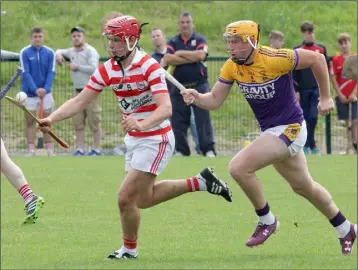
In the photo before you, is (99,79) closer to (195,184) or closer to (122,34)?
(122,34)

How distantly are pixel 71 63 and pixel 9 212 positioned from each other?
7193mm

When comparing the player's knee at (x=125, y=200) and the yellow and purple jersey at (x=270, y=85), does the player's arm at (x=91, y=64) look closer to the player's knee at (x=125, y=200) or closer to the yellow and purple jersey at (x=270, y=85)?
the yellow and purple jersey at (x=270, y=85)

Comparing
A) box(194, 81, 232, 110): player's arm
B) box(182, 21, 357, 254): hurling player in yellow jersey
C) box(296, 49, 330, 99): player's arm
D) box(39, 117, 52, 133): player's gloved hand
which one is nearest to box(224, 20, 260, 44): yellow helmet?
box(182, 21, 357, 254): hurling player in yellow jersey

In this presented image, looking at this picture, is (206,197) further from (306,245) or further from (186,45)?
(186,45)

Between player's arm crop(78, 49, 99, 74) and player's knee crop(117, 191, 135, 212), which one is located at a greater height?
player's knee crop(117, 191, 135, 212)

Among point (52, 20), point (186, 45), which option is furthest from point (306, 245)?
point (52, 20)

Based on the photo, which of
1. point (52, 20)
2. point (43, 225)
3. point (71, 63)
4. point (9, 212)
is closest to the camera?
point (43, 225)

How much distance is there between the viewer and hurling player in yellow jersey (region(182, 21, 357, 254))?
9.34 meters

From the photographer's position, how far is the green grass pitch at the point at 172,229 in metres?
9.08

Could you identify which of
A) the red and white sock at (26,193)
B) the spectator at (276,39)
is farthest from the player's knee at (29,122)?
the red and white sock at (26,193)

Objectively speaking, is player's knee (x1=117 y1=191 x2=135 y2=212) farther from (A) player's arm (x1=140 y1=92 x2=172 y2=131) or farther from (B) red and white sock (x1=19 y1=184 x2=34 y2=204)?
(B) red and white sock (x1=19 y1=184 x2=34 y2=204)

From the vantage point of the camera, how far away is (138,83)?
9.15 m

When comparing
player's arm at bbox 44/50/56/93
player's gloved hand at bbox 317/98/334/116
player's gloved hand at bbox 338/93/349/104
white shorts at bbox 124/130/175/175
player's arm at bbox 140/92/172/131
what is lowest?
player's gloved hand at bbox 338/93/349/104

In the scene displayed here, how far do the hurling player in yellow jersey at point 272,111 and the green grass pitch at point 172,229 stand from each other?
0.53 m
